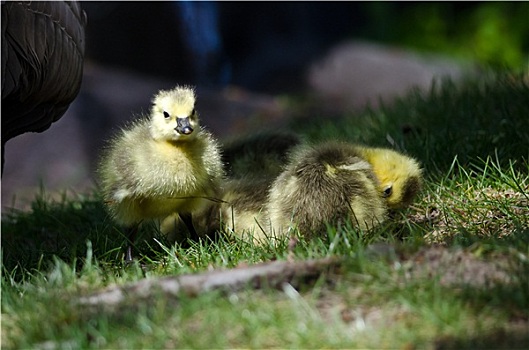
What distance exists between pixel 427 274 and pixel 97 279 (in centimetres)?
122

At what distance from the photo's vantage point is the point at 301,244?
3.50 metres

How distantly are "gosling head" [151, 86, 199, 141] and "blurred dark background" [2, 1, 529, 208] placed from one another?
4.61 meters

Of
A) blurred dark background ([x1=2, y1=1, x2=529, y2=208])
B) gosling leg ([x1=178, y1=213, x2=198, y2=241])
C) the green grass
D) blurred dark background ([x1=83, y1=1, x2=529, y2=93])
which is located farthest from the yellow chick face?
blurred dark background ([x1=83, y1=1, x2=529, y2=93])

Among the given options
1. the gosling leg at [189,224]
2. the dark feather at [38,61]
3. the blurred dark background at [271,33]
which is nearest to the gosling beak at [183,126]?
the gosling leg at [189,224]

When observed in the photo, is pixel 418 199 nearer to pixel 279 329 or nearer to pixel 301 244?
pixel 301 244

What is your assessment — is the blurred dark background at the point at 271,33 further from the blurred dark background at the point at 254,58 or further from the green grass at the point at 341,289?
the green grass at the point at 341,289

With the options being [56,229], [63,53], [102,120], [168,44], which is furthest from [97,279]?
[168,44]

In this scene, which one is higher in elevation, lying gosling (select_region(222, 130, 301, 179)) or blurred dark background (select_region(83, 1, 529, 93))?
lying gosling (select_region(222, 130, 301, 179))

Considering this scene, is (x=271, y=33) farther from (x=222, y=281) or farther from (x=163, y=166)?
(x=222, y=281)

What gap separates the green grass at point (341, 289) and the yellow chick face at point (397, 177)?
0.35ft

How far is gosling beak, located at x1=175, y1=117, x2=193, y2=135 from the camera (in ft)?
12.2

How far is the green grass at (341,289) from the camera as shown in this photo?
257 cm

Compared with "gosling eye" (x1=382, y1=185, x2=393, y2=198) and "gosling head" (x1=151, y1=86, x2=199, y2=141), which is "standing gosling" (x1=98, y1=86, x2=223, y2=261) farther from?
"gosling eye" (x1=382, y1=185, x2=393, y2=198)

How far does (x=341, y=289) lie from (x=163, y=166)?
1268 millimetres
